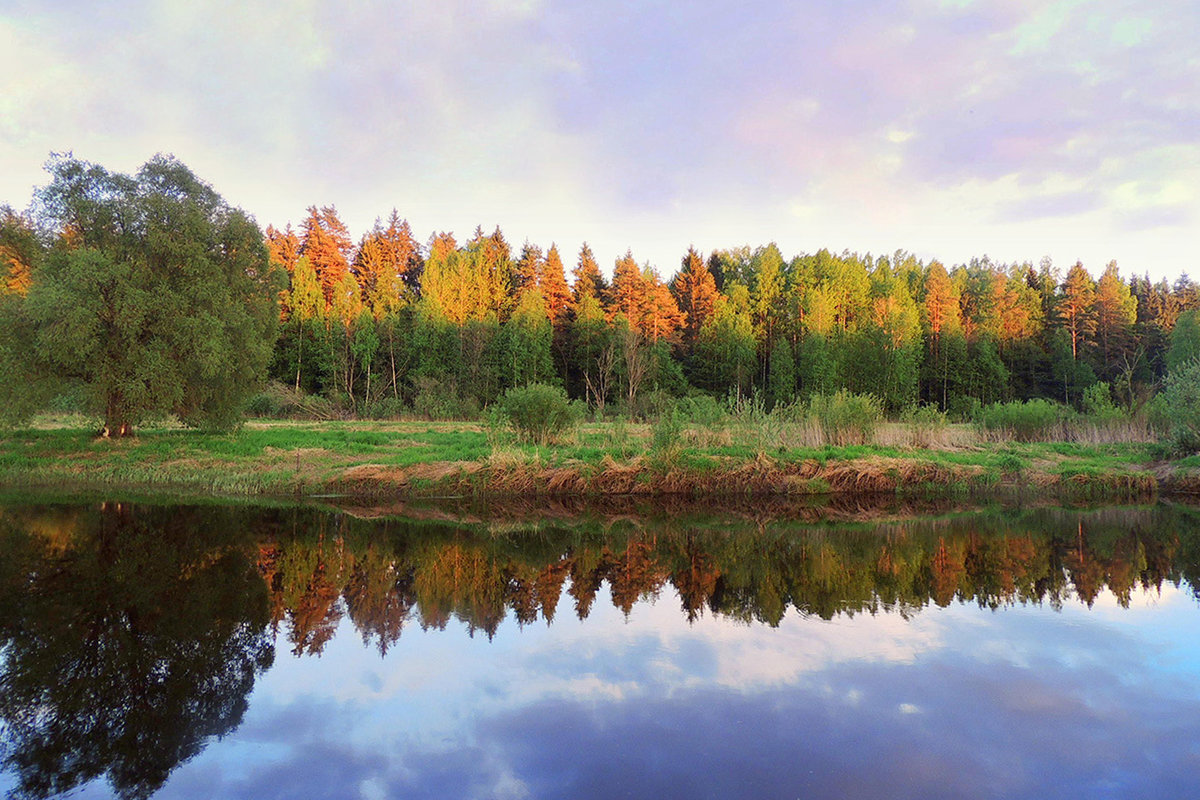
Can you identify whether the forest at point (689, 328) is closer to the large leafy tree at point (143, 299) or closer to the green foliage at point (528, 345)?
the green foliage at point (528, 345)

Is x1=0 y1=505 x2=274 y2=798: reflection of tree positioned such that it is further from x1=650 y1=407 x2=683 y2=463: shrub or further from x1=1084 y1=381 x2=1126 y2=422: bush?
x1=1084 y1=381 x2=1126 y2=422: bush

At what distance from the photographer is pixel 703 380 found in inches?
1898

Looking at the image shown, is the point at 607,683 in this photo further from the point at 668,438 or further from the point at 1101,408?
the point at 1101,408

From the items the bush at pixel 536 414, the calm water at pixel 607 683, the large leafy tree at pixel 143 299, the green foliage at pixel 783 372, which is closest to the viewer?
the calm water at pixel 607 683

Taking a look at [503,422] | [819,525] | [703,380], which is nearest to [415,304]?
[703,380]

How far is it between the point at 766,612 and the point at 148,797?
5.76 m

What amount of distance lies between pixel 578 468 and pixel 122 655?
1010 cm

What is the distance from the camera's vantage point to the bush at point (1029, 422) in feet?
73.2

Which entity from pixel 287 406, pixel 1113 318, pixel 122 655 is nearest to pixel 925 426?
pixel 122 655

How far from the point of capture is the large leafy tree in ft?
54.6

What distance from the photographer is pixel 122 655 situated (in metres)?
5.64

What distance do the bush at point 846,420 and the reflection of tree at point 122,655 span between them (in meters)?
15.3

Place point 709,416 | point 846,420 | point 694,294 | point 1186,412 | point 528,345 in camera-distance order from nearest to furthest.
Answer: point 709,416, point 1186,412, point 846,420, point 528,345, point 694,294

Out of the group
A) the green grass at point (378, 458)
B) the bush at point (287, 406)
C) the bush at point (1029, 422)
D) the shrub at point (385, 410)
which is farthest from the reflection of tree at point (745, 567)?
the bush at point (287, 406)
